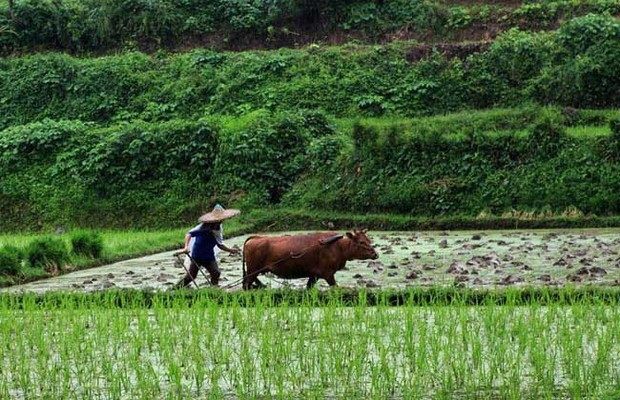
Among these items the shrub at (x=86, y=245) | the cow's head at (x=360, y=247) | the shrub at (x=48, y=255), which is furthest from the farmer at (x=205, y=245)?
the shrub at (x=86, y=245)

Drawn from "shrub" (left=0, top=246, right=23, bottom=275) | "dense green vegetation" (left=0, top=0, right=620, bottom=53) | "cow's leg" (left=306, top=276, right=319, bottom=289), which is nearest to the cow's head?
"cow's leg" (left=306, top=276, right=319, bottom=289)

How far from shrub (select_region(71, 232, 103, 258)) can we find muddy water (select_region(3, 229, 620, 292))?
13.2 inches

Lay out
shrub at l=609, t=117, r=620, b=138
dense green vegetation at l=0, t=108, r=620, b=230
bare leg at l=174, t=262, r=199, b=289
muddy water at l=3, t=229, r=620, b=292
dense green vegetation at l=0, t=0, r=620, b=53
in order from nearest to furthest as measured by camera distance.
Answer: bare leg at l=174, t=262, r=199, b=289 → muddy water at l=3, t=229, r=620, b=292 → shrub at l=609, t=117, r=620, b=138 → dense green vegetation at l=0, t=108, r=620, b=230 → dense green vegetation at l=0, t=0, r=620, b=53

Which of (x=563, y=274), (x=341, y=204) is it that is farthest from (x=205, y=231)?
(x=341, y=204)

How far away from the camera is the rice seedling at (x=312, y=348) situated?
6484 mm

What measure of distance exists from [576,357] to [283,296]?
3.51m

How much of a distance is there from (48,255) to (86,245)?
3.39ft

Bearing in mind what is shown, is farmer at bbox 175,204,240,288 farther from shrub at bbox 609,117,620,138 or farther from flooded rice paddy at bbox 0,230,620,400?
shrub at bbox 609,117,620,138

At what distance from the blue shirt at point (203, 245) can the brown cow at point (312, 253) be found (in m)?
0.56

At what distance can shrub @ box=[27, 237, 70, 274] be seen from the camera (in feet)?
44.6

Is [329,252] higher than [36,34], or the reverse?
[36,34]

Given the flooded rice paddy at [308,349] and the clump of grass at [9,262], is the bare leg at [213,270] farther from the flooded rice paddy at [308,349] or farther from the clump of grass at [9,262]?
the clump of grass at [9,262]

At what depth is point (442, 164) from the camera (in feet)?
64.7

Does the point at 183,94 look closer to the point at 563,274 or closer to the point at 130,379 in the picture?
the point at 563,274
